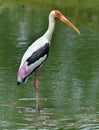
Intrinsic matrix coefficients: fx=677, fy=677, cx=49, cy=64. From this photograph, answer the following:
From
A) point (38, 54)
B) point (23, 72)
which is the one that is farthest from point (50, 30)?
point (23, 72)

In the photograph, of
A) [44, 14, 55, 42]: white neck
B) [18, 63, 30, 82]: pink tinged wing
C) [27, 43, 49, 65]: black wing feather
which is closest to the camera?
[18, 63, 30, 82]: pink tinged wing

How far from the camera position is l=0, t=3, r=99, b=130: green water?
10.1 metres

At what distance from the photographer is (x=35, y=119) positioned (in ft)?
33.4

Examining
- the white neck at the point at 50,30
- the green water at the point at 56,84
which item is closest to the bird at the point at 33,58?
the white neck at the point at 50,30

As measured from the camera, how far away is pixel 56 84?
1293 cm

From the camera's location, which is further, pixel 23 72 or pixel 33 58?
pixel 33 58

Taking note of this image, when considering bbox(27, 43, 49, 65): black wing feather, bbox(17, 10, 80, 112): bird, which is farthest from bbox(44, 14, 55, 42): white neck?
bbox(27, 43, 49, 65): black wing feather

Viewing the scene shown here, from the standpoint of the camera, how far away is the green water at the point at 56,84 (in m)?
→ 10.1

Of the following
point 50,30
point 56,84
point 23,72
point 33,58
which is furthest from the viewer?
point 56,84

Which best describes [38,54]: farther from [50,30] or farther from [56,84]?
[56,84]

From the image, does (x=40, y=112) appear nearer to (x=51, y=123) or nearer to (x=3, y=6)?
(x=51, y=123)

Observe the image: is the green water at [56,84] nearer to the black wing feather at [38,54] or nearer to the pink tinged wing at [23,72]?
the pink tinged wing at [23,72]

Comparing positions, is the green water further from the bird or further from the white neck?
the white neck

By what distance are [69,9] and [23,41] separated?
12.3 meters
